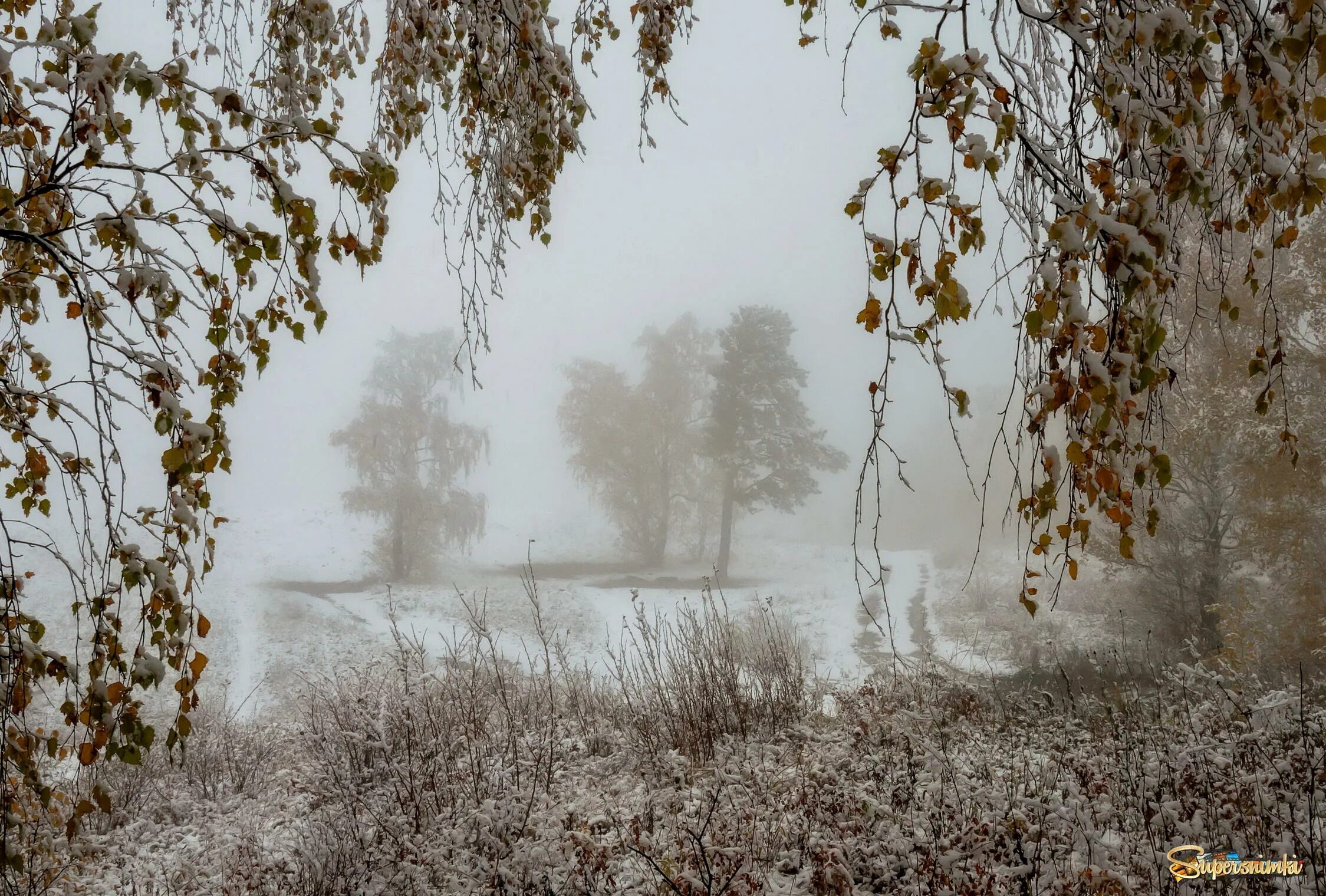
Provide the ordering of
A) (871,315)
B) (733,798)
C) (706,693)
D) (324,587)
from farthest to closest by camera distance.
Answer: (324,587) < (706,693) < (733,798) < (871,315)

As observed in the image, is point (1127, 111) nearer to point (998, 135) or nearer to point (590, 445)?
point (998, 135)

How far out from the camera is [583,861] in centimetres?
258

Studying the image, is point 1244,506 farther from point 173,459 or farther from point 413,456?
point 413,456

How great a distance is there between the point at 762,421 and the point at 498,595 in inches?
372

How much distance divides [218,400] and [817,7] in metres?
2.69

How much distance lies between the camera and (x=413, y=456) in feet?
64.2

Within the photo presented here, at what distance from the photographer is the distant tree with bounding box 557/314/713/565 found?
2180cm

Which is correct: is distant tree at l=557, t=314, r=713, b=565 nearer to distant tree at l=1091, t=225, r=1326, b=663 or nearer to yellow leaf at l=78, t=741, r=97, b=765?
distant tree at l=1091, t=225, r=1326, b=663

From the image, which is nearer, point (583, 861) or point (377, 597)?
point (583, 861)

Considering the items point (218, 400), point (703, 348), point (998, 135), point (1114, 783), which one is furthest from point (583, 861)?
point (703, 348)

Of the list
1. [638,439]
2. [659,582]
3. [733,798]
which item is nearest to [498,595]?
[659,582]

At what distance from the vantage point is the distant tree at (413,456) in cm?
1875

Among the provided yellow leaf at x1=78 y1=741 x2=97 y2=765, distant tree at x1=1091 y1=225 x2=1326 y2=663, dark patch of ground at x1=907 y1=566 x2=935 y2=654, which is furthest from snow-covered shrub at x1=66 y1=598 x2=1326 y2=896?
dark patch of ground at x1=907 y1=566 x2=935 y2=654

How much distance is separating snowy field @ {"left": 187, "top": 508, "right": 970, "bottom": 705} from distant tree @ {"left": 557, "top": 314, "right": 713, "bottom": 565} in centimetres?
183
